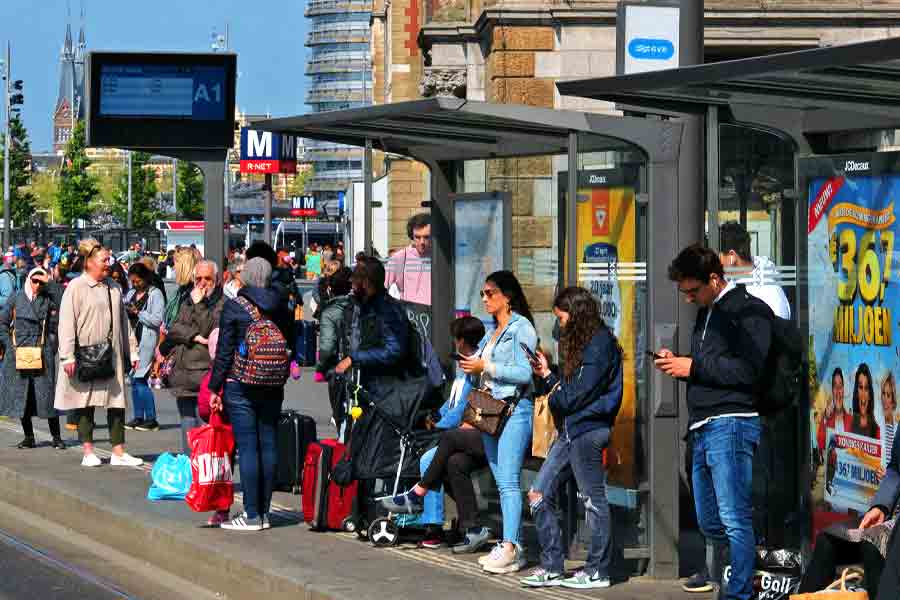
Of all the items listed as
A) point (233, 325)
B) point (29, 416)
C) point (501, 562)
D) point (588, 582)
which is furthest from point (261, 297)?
point (29, 416)

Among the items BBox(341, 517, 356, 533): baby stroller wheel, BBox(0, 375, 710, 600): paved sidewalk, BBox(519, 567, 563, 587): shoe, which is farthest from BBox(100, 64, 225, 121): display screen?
BBox(519, 567, 563, 587): shoe

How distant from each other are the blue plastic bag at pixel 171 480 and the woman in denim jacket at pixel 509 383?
3672 millimetres

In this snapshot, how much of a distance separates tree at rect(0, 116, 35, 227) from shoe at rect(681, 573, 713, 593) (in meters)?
99.5

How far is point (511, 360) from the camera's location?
957 centimetres

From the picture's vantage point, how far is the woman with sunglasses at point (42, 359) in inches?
633

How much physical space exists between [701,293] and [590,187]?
5.55 feet

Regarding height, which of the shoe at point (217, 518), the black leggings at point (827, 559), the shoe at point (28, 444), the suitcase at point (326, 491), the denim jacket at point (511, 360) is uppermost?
the denim jacket at point (511, 360)

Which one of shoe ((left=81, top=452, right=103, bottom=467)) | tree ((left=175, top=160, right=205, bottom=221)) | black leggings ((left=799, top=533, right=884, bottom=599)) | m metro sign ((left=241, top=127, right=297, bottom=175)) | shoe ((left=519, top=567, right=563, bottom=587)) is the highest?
tree ((left=175, top=160, right=205, bottom=221))

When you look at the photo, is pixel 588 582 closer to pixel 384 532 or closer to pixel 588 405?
pixel 588 405

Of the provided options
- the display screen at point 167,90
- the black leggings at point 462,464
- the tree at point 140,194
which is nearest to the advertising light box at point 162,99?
the display screen at point 167,90

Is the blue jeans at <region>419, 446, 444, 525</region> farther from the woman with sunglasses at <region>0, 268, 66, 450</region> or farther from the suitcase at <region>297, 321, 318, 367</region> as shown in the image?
the suitcase at <region>297, 321, 318, 367</region>

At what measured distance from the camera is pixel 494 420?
31.5ft

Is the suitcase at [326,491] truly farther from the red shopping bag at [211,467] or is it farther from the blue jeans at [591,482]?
the blue jeans at [591,482]

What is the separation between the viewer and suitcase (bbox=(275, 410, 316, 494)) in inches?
468
